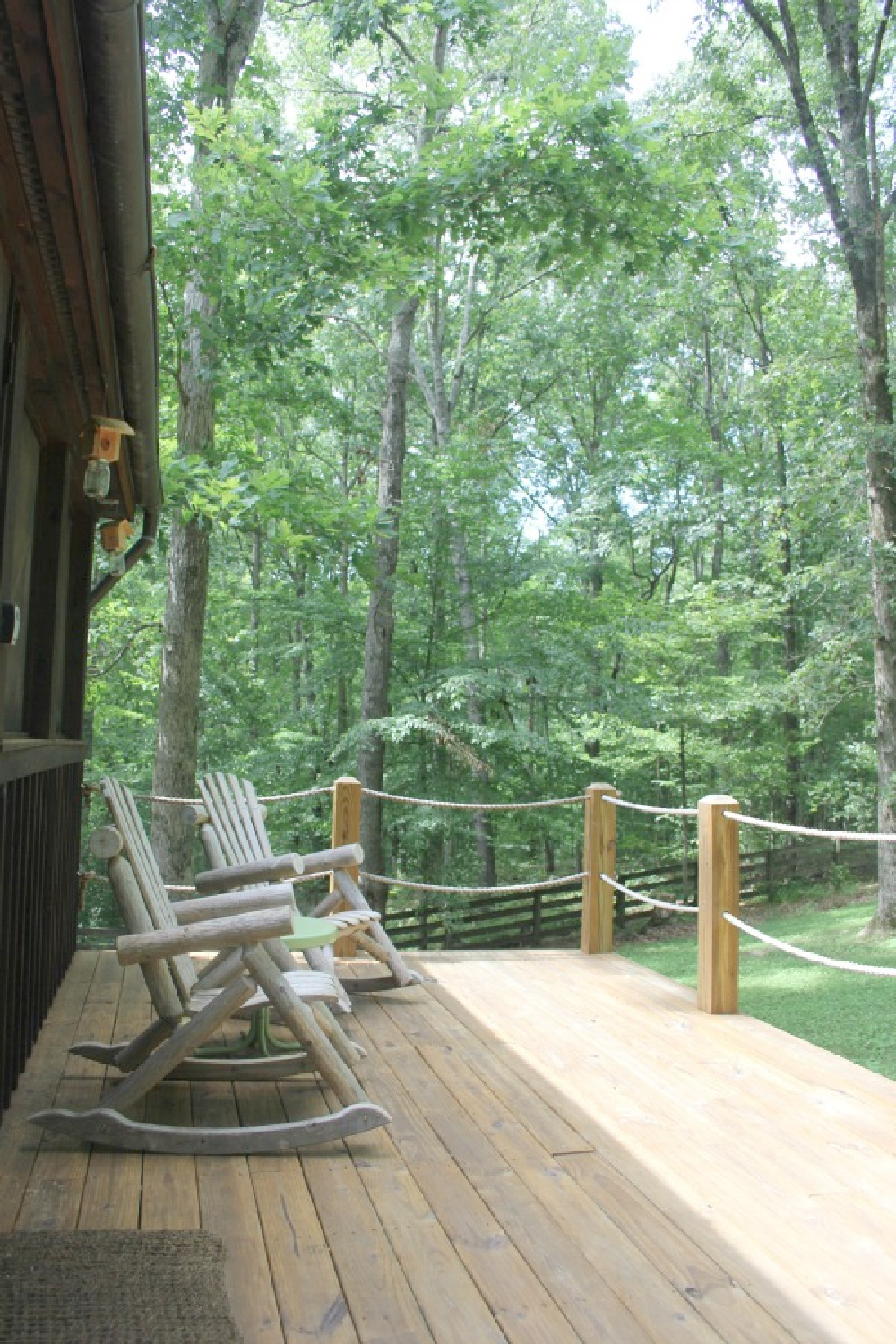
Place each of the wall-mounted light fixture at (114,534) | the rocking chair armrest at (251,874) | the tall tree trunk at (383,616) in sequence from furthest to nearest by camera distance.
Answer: the tall tree trunk at (383,616) → the wall-mounted light fixture at (114,534) → the rocking chair armrest at (251,874)

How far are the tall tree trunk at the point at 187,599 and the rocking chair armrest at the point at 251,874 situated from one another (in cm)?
410

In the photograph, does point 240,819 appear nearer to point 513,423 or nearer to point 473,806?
point 473,806

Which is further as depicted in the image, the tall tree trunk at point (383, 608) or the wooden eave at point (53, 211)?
the tall tree trunk at point (383, 608)

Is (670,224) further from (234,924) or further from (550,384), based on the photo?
(550,384)

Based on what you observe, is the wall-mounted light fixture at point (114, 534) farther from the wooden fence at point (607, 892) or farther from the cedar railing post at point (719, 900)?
the cedar railing post at point (719, 900)

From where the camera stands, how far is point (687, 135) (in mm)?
11867

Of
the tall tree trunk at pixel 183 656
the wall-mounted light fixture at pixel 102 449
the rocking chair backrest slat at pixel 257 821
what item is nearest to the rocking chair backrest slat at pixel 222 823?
the rocking chair backrest slat at pixel 257 821

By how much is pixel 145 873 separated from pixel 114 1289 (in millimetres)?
1523

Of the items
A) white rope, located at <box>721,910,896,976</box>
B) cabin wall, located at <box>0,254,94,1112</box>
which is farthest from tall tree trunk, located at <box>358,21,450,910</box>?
white rope, located at <box>721,910,896,976</box>

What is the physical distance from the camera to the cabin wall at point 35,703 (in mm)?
3232

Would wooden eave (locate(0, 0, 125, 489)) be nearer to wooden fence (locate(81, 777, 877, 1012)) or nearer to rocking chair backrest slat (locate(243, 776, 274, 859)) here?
rocking chair backrest slat (locate(243, 776, 274, 859))

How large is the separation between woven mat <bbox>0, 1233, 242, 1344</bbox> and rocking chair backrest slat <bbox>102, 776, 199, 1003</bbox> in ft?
3.41

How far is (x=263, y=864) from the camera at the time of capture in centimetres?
423

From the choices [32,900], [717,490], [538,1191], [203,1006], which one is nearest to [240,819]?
[32,900]
